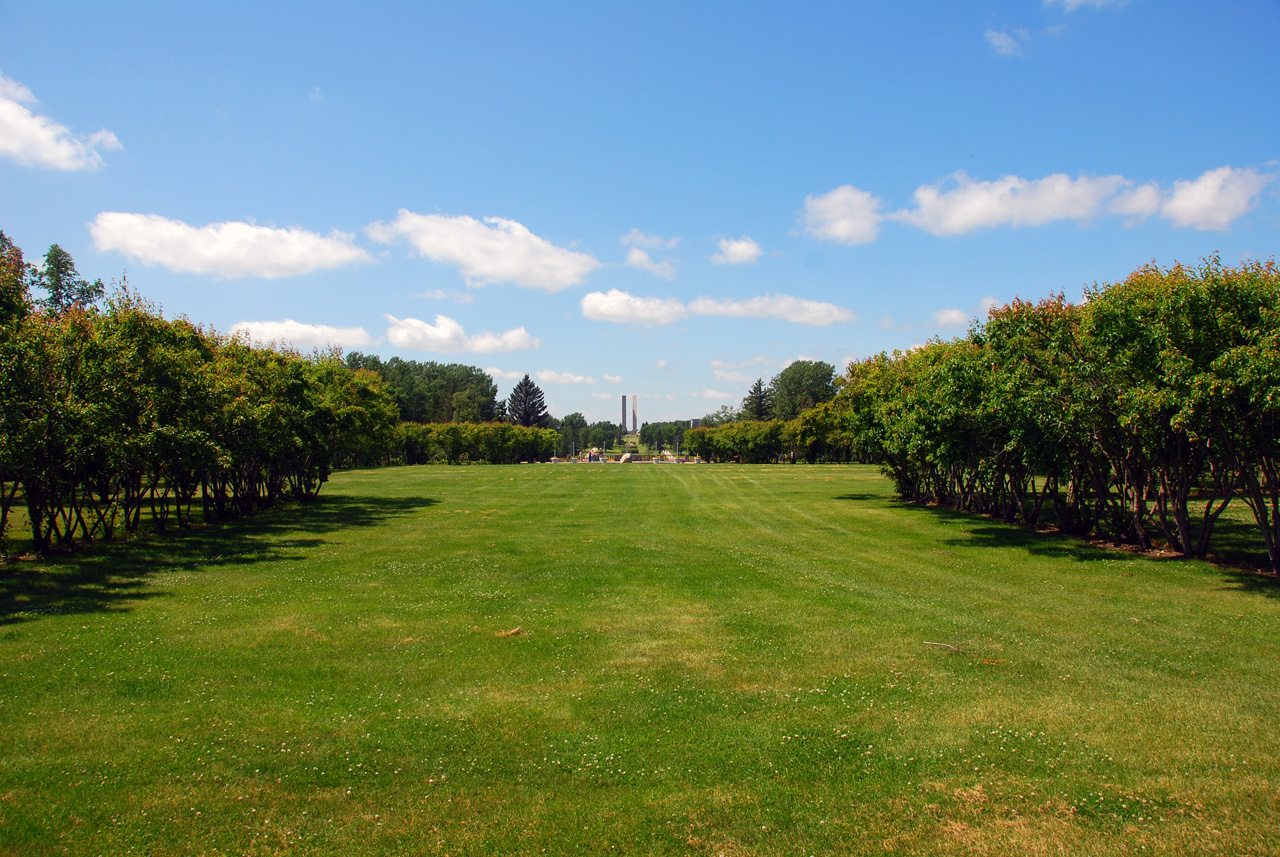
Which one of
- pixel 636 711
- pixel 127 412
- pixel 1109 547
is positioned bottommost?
pixel 636 711

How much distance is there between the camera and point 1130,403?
61.7 feet

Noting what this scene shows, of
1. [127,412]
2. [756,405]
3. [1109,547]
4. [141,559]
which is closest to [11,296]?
[127,412]

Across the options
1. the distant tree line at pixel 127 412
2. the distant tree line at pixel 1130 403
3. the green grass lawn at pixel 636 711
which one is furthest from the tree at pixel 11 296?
the distant tree line at pixel 1130 403

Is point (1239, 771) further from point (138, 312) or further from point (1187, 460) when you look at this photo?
point (138, 312)

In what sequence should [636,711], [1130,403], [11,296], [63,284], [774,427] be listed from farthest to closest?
[774,427] < [63,284] < [11,296] < [1130,403] < [636,711]

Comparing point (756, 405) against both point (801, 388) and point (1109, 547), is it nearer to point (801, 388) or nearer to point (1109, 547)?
point (801, 388)

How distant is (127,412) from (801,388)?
158 m

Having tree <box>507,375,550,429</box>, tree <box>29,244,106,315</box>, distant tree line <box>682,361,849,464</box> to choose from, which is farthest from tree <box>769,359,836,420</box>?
tree <box>29,244,106,315</box>

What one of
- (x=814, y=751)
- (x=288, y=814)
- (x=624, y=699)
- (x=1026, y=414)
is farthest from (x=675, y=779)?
(x=1026, y=414)

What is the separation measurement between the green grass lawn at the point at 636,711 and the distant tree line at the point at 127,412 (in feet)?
11.5

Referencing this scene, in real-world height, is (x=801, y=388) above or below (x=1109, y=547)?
above

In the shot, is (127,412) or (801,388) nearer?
(127,412)

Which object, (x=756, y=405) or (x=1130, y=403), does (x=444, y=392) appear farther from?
(x=1130, y=403)

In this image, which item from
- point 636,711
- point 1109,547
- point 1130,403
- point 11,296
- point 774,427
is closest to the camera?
point 636,711
